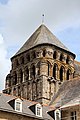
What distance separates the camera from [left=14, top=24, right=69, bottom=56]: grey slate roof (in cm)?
5662

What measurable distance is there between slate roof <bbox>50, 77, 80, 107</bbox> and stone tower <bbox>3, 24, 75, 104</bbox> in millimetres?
1042

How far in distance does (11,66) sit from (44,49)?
24.6ft

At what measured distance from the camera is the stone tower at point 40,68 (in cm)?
5272

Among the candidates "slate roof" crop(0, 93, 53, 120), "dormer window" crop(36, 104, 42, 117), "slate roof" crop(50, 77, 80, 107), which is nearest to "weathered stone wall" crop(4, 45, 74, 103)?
"slate roof" crop(50, 77, 80, 107)

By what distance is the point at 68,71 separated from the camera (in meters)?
56.8

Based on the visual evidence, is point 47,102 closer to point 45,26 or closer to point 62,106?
point 62,106

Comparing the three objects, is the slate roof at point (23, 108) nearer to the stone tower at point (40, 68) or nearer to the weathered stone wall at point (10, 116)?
the weathered stone wall at point (10, 116)

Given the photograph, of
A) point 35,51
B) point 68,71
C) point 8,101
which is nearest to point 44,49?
point 35,51

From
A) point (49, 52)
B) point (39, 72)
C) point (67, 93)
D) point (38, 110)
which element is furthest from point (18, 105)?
point (49, 52)

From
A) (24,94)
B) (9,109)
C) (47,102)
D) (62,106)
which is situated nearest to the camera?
(9,109)

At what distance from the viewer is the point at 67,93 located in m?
49.5

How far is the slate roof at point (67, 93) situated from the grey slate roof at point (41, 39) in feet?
24.2

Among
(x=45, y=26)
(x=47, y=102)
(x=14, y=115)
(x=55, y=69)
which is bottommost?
(x=14, y=115)

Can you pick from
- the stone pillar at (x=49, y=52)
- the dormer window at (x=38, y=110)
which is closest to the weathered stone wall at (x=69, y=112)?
the dormer window at (x=38, y=110)
